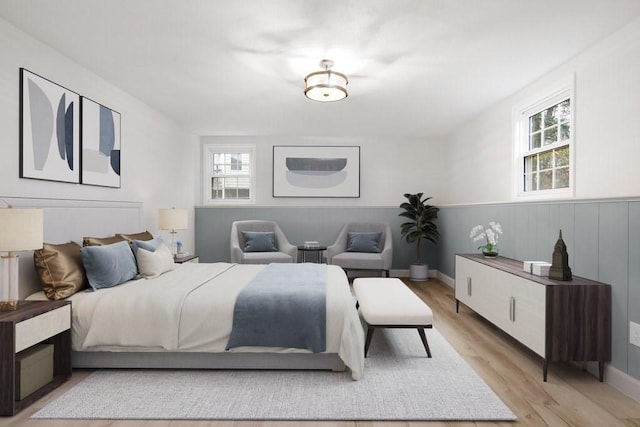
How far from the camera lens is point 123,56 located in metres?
3.05

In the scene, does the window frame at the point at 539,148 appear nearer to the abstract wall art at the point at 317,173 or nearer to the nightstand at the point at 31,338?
the abstract wall art at the point at 317,173

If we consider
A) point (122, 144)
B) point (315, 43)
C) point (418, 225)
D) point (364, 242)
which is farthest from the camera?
point (418, 225)

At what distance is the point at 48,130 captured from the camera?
112 inches

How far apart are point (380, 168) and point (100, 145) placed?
4243 mm

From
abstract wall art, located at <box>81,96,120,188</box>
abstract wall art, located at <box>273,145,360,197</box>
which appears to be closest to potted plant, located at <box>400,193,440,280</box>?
abstract wall art, located at <box>273,145,360,197</box>

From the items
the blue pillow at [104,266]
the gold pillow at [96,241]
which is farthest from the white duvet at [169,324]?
the gold pillow at [96,241]

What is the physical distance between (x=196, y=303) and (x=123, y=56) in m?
2.22

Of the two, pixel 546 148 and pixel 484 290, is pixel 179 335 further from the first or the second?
pixel 546 148

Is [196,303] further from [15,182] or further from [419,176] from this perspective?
[419,176]

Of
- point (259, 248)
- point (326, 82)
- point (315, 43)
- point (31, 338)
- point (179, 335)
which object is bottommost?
point (179, 335)

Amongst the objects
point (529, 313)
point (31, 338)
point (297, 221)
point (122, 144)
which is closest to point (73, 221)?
point (122, 144)

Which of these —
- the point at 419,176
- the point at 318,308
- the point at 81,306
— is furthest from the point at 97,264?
the point at 419,176

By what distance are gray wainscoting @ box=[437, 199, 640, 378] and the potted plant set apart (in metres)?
2.02

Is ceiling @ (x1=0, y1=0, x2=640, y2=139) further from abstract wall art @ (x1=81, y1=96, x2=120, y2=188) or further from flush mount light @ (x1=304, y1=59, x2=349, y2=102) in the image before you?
abstract wall art @ (x1=81, y1=96, x2=120, y2=188)
